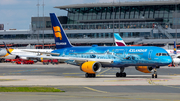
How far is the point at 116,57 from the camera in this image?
41.4 m

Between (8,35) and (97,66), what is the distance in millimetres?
117846

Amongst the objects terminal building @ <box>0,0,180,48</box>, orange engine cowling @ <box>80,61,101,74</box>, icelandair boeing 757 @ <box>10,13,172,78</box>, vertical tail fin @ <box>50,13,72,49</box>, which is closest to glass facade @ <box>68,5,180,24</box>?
terminal building @ <box>0,0,180,48</box>

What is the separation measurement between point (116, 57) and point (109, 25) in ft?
330

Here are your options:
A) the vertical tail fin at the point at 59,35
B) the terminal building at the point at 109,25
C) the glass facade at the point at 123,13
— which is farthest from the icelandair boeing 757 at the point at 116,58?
the glass facade at the point at 123,13

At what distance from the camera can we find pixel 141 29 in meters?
137

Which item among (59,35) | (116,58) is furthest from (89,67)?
(59,35)

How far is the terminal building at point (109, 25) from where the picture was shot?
5246 inches

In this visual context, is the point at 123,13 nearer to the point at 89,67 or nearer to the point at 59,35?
the point at 59,35

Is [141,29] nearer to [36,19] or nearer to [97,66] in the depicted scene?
[36,19]

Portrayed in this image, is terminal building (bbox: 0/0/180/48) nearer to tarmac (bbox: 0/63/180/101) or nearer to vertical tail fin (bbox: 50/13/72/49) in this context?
vertical tail fin (bbox: 50/13/72/49)

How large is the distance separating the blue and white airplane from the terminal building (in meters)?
86.1

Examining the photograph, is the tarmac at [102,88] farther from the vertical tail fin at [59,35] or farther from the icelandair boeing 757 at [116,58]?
the vertical tail fin at [59,35]

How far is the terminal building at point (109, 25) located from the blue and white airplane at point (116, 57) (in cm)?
8612

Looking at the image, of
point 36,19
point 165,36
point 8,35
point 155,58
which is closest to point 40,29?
point 36,19
